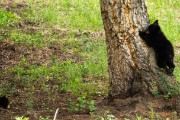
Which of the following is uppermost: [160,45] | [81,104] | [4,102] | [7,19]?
[7,19]

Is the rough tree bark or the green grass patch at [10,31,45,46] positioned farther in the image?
the green grass patch at [10,31,45,46]

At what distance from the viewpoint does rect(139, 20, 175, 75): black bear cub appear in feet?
18.3

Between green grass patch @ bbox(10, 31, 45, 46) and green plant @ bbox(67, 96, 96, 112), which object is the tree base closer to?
green plant @ bbox(67, 96, 96, 112)

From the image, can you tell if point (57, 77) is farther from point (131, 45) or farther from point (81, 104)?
point (131, 45)

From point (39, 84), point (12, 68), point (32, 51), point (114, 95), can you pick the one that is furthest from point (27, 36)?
point (114, 95)

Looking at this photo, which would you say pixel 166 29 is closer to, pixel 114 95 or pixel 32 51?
pixel 32 51

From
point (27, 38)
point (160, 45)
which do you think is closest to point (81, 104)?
point (160, 45)

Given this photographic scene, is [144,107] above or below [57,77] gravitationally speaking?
below

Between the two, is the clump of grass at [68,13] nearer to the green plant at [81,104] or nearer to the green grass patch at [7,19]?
the green grass patch at [7,19]

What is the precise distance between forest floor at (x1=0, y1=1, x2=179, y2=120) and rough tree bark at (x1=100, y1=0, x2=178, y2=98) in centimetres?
22

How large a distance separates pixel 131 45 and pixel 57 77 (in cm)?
218

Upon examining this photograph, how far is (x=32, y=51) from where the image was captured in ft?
28.7

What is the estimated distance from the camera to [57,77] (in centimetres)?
741

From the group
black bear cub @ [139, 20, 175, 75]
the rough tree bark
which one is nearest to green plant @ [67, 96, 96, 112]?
the rough tree bark
